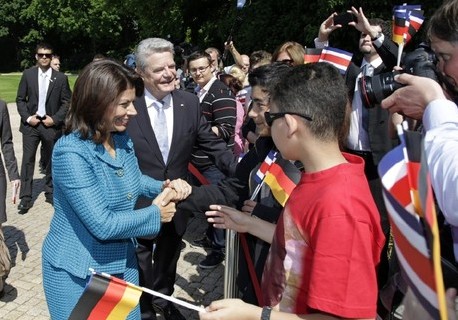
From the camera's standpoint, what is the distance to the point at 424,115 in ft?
5.63

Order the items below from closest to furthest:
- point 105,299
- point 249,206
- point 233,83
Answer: point 105,299 < point 249,206 < point 233,83

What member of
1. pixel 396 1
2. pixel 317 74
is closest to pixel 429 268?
pixel 317 74

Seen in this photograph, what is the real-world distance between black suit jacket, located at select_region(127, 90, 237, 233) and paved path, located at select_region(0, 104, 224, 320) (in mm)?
1076

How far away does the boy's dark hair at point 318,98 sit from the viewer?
1779mm

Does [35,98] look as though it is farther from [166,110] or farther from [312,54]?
[312,54]

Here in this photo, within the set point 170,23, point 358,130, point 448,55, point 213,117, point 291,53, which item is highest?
point 448,55

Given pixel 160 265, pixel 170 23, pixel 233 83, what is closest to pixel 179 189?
pixel 160 265

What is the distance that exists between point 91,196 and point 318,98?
121 centimetres

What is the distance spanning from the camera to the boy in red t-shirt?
5.06ft

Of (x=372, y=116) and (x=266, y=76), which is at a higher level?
(x=266, y=76)

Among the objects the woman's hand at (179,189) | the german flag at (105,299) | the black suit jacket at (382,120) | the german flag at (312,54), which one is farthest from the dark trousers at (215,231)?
the german flag at (105,299)

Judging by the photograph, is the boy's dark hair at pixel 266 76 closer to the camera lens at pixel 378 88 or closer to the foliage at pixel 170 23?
the camera lens at pixel 378 88

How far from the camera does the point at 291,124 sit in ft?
5.86

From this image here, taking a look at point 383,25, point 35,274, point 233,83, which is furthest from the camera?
point 233,83
